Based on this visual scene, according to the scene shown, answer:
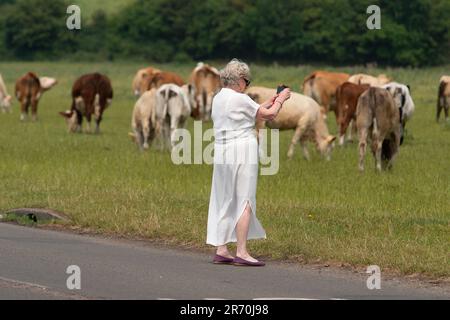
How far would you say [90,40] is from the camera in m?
117

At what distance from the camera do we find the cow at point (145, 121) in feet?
99.4

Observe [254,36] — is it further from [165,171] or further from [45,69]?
[165,171]

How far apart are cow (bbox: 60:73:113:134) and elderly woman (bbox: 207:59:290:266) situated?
2493 centimetres

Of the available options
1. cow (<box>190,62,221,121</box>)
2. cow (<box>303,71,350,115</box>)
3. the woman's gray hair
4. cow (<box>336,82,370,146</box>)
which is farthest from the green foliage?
the woman's gray hair

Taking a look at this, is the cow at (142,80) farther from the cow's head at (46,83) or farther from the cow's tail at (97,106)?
the cow's tail at (97,106)

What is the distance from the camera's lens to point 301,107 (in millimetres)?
28781

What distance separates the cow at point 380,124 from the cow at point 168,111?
637cm

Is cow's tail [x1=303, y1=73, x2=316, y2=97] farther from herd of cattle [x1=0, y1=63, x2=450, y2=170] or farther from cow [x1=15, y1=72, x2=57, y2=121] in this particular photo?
cow [x1=15, y1=72, x2=57, y2=121]

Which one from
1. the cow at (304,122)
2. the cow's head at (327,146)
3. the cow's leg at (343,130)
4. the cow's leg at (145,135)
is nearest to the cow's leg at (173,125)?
the cow's leg at (145,135)

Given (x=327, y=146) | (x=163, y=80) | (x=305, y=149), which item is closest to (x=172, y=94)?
(x=305, y=149)

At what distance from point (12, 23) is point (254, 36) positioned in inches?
890

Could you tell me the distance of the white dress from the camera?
12.6 meters
